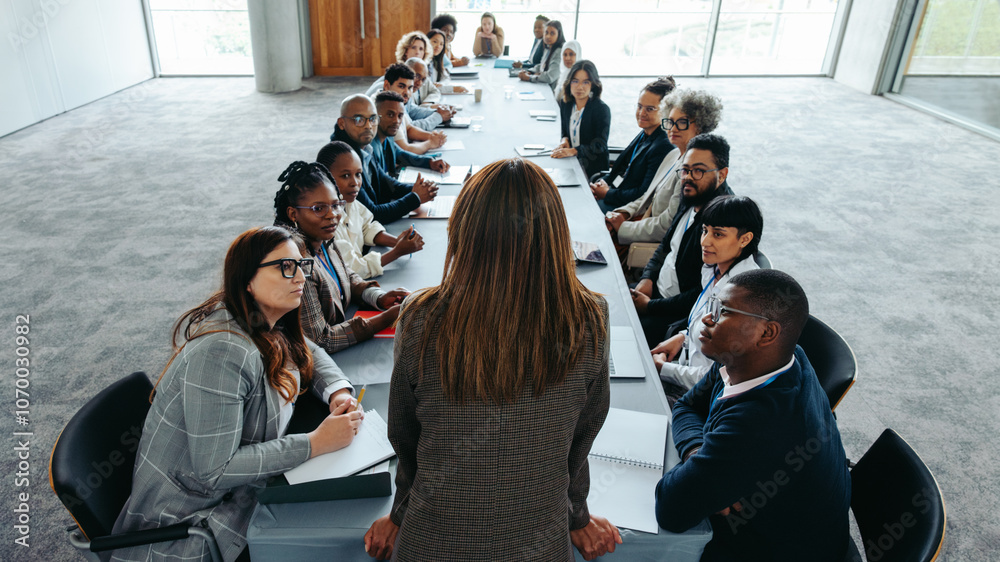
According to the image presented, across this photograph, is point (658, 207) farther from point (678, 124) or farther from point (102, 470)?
point (102, 470)

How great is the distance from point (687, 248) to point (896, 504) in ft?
4.64

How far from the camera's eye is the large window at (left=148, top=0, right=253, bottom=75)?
1012 centimetres

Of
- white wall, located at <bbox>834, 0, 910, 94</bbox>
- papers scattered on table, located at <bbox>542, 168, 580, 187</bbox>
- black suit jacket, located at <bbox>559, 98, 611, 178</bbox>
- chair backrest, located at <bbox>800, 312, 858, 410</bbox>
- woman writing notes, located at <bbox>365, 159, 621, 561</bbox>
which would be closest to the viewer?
woman writing notes, located at <bbox>365, 159, 621, 561</bbox>

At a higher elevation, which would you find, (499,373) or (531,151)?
(499,373)

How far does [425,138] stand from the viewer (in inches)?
192

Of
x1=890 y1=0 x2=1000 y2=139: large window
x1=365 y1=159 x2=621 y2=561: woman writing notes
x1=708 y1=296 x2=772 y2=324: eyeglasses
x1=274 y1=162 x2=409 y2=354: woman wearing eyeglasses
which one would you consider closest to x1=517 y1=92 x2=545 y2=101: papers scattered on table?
x1=274 y1=162 x2=409 y2=354: woman wearing eyeglasses

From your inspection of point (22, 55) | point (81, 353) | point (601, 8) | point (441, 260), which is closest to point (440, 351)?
point (441, 260)

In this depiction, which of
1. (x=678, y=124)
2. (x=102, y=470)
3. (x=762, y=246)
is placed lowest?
(x=762, y=246)

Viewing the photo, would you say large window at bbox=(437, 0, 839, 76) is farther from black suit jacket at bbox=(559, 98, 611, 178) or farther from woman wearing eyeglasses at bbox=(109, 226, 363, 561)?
woman wearing eyeglasses at bbox=(109, 226, 363, 561)

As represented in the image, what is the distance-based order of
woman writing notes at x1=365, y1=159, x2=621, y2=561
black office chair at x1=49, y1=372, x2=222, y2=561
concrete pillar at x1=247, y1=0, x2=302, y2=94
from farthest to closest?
concrete pillar at x1=247, y1=0, x2=302, y2=94, black office chair at x1=49, y1=372, x2=222, y2=561, woman writing notes at x1=365, y1=159, x2=621, y2=561

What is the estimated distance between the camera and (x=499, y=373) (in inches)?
44.1

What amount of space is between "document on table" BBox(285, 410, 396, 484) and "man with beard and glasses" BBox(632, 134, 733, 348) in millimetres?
1536

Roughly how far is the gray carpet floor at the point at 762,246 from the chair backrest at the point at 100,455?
0.89m

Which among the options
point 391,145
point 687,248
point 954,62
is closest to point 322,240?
point 687,248
